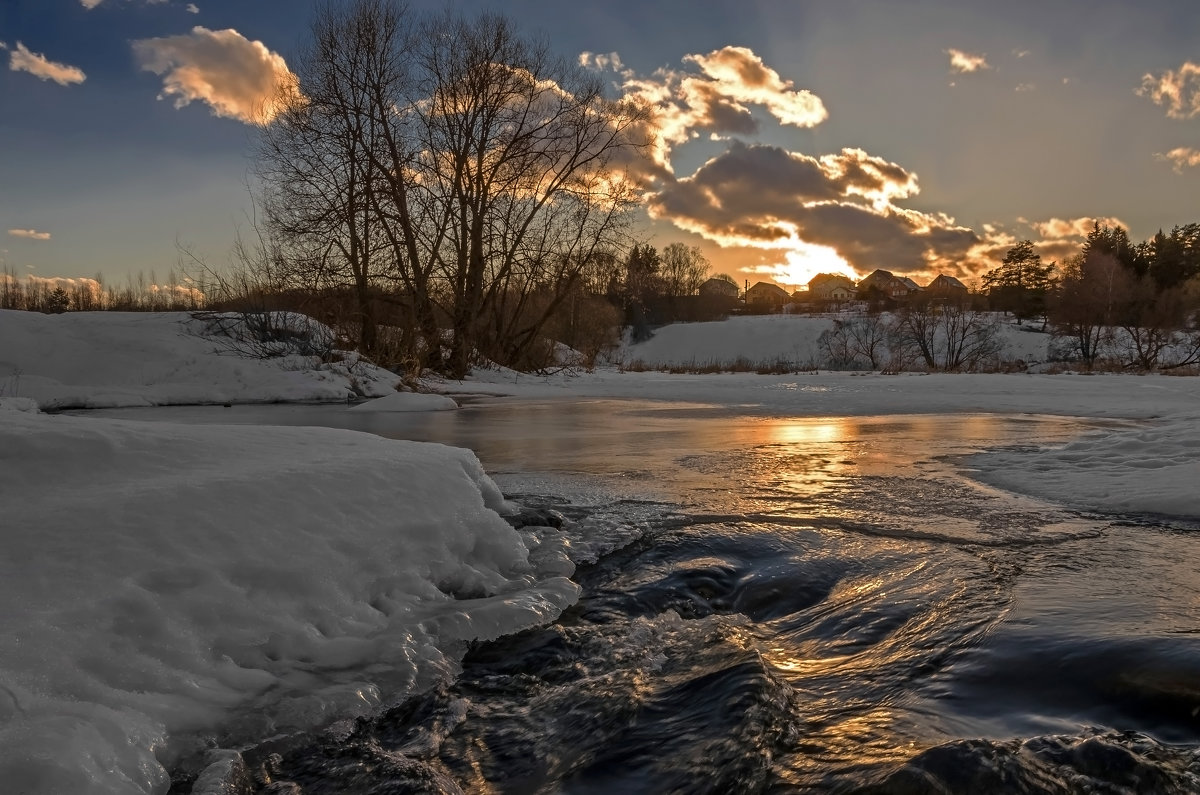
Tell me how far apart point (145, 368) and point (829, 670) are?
14144 mm

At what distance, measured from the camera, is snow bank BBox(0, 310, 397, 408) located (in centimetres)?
1194

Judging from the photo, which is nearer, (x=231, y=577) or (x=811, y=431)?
(x=231, y=577)

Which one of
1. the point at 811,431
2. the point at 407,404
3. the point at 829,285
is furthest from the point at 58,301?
the point at 829,285

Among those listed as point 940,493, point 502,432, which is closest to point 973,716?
point 940,493

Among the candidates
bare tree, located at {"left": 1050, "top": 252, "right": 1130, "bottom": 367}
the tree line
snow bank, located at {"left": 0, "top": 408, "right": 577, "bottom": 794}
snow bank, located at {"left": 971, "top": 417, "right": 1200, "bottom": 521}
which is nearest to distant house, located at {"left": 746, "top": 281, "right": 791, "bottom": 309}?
the tree line

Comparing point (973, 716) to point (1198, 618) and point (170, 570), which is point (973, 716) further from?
point (170, 570)

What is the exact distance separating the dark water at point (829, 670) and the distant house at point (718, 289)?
180 feet

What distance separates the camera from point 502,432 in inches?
323

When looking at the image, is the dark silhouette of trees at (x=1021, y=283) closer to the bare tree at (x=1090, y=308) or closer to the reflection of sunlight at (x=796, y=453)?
the bare tree at (x=1090, y=308)

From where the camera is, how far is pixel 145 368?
13055mm

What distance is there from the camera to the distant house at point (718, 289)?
59.6m

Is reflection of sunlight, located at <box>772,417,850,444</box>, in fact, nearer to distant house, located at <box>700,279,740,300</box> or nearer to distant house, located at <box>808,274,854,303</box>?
distant house, located at <box>700,279,740,300</box>

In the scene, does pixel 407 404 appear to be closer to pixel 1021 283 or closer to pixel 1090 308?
pixel 1090 308

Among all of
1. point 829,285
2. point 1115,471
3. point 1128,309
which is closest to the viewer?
point 1115,471
